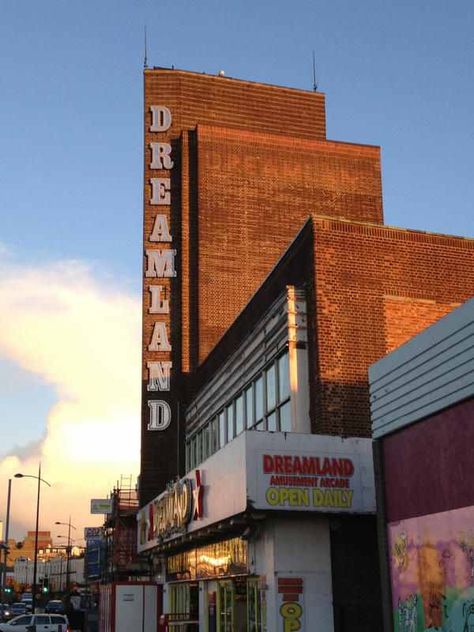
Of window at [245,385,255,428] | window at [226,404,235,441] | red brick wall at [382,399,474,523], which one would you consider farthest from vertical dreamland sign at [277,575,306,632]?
window at [226,404,235,441]

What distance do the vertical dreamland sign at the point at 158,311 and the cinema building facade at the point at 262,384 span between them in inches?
2.6

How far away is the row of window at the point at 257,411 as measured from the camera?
21.4 meters

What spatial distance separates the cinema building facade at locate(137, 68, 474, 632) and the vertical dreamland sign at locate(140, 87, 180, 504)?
7 cm

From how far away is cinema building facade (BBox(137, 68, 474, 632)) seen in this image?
17.3 metres

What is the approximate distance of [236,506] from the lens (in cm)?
1722

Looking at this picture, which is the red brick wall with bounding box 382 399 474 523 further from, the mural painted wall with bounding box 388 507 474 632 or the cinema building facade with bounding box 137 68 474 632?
the cinema building facade with bounding box 137 68 474 632

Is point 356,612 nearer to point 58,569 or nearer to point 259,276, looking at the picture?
point 259,276

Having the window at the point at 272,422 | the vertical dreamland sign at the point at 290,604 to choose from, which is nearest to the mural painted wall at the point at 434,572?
the vertical dreamland sign at the point at 290,604

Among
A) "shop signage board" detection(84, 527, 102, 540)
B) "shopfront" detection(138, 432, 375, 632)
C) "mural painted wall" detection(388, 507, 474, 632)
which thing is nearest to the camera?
"mural painted wall" detection(388, 507, 474, 632)

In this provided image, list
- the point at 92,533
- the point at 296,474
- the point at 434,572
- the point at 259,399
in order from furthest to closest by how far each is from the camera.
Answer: the point at 92,533, the point at 259,399, the point at 296,474, the point at 434,572

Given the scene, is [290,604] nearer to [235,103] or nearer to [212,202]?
[212,202]

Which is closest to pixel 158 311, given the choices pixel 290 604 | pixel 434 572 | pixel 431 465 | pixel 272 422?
pixel 272 422

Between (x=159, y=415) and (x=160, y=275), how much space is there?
20.7 ft

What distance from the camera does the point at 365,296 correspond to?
20.4 metres
